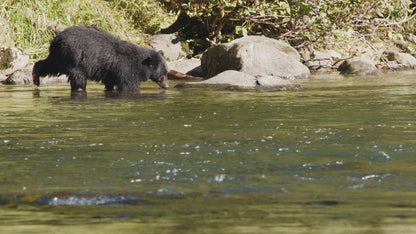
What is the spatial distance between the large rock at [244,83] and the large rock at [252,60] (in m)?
2.32

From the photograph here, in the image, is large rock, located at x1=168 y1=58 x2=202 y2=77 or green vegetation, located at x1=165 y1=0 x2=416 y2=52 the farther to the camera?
green vegetation, located at x1=165 y1=0 x2=416 y2=52

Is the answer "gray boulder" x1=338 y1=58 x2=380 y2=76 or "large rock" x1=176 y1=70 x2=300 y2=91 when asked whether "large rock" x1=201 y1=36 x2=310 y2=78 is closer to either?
"gray boulder" x1=338 y1=58 x2=380 y2=76

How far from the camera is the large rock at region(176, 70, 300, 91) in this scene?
11.0m

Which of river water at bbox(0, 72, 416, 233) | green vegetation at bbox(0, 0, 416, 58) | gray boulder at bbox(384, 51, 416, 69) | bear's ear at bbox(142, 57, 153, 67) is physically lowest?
river water at bbox(0, 72, 416, 233)

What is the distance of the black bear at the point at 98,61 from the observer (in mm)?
→ 10242

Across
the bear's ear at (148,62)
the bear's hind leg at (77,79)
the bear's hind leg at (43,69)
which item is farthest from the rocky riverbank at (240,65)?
the bear's hind leg at (43,69)

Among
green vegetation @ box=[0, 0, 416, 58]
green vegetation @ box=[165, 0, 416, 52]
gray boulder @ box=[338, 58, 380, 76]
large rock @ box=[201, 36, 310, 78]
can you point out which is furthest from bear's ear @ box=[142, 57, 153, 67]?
gray boulder @ box=[338, 58, 380, 76]

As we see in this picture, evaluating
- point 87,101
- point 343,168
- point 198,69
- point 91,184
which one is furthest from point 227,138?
point 198,69

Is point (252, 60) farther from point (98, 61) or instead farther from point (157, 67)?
point (98, 61)

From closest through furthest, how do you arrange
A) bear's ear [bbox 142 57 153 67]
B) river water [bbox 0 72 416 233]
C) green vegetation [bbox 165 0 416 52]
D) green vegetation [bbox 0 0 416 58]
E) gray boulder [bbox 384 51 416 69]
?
river water [bbox 0 72 416 233] < bear's ear [bbox 142 57 153 67] < green vegetation [bbox 0 0 416 58] < green vegetation [bbox 165 0 416 52] < gray boulder [bbox 384 51 416 69]

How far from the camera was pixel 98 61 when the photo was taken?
10438mm

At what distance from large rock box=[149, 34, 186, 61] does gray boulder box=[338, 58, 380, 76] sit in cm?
453

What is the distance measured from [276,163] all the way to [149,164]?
2.78 ft

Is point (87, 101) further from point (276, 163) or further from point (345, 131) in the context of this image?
point (276, 163)
